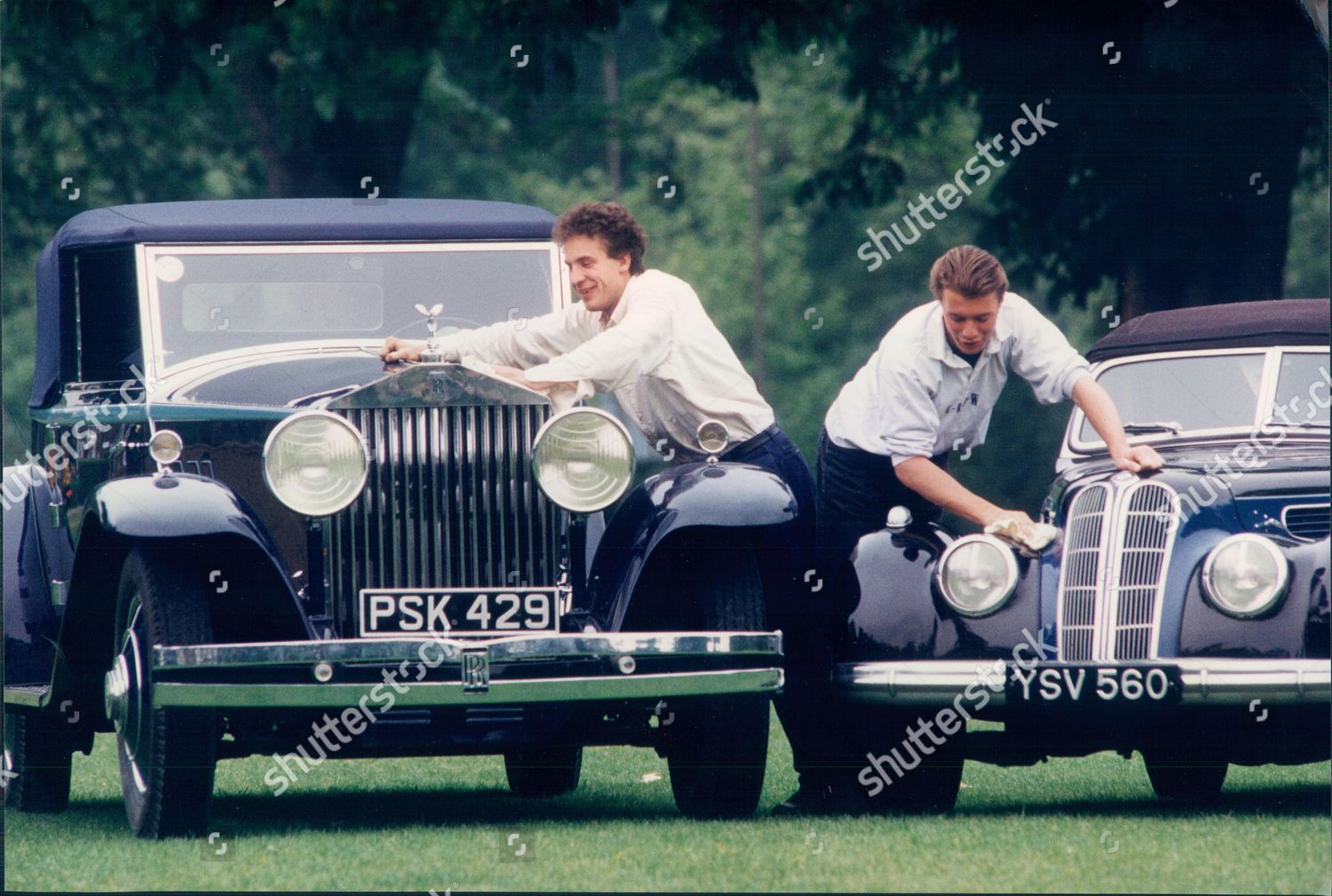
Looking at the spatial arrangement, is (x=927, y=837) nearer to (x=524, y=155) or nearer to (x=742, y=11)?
(x=742, y=11)

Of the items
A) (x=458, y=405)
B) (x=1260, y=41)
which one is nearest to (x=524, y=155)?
(x=1260, y=41)

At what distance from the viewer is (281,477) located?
561cm

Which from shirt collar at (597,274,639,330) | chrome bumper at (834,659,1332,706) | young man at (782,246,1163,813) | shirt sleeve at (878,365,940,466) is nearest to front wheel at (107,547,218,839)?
shirt collar at (597,274,639,330)

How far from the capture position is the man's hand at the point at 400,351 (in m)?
6.22

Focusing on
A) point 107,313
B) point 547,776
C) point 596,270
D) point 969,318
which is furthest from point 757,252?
point 596,270

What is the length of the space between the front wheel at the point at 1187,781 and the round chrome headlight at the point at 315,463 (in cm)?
284

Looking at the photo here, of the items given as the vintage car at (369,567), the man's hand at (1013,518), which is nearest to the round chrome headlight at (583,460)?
the vintage car at (369,567)

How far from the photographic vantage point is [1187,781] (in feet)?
22.2

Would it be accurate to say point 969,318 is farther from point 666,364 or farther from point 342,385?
point 342,385

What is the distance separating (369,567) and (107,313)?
5.72 feet

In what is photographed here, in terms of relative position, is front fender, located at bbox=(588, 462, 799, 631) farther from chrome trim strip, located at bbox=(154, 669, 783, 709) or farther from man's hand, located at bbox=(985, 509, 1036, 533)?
man's hand, located at bbox=(985, 509, 1036, 533)

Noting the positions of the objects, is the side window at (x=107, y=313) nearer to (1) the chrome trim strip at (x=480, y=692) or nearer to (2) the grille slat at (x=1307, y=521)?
(1) the chrome trim strip at (x=480, y=692)

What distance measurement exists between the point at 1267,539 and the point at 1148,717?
0.61 metres

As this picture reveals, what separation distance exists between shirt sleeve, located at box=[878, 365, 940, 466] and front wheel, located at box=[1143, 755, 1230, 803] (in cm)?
137
